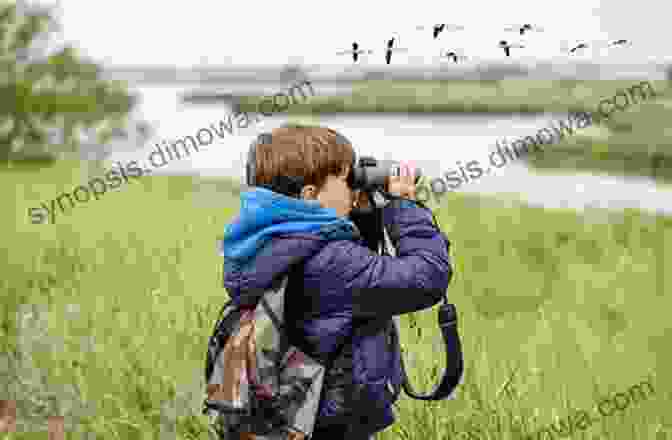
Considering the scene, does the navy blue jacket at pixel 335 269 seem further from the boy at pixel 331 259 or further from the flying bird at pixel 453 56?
the flying bird at pixel 453 56

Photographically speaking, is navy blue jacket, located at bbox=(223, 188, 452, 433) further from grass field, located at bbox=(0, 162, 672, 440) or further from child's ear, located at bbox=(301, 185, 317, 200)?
grass field, located at bbox=(0, 162, 672, 440)

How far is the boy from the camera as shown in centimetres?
185

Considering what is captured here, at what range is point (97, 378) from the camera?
3.45m

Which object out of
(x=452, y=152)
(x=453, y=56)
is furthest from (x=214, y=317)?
(x=452, y=152)

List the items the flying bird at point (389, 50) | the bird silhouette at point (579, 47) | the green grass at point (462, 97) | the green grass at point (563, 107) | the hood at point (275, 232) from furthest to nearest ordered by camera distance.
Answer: the green grass at point (462, 97), the green grass at point (563, 107), the bird silhouette at point (579, 47), the flying bird at point (389, 50), the hood at point (275, 232)

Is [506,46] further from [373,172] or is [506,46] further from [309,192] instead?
[309,192]

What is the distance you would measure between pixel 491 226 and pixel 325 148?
508cm

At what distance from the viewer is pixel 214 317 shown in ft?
11.7

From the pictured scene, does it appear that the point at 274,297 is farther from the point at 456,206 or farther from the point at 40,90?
the point at 40,90

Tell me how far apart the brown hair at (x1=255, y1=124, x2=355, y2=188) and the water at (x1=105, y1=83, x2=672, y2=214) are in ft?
18.7

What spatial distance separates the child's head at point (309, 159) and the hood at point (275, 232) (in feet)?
0.17

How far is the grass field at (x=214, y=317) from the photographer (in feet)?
9.72

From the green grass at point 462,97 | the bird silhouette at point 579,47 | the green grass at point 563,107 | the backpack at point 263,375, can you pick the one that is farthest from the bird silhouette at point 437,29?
the green grass at point 462,97

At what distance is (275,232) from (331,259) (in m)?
0.15
